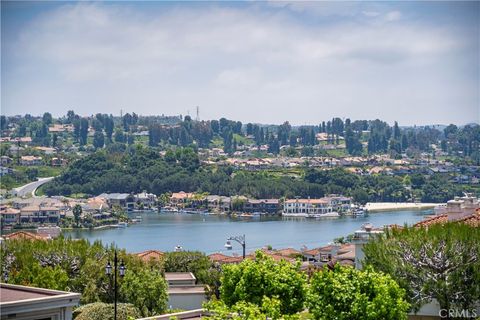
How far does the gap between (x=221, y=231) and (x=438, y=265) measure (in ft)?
230

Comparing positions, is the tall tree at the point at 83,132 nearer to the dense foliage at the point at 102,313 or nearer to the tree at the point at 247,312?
the dense foliage at the point at 102,313

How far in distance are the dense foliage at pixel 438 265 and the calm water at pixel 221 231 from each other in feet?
162

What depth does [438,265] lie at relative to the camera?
17.1 meters

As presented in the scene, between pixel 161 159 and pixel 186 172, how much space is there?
654cm

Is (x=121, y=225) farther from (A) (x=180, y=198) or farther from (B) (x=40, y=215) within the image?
(A) (x=180, y=198)

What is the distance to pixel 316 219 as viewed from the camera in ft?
356

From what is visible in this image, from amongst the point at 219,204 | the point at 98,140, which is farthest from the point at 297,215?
the point at 98,140

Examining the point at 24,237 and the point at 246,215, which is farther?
the point at 246,215

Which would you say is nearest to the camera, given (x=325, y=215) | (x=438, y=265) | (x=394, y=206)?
(x=438, y=265)

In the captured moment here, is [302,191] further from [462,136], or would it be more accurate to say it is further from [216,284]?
[216,284]

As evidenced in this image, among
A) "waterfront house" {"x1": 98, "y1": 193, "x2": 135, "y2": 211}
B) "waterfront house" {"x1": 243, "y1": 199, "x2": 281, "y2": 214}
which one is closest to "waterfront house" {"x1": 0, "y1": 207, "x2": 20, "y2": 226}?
"waterfront house" {"x1": 98, "y1": 193, "x2": 135, "y2": 211}

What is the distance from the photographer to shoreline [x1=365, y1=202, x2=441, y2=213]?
115 meters

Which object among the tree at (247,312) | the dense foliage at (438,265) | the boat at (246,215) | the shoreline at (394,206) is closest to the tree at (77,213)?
the boat at (246,215)

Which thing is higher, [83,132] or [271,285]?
[83,132]
